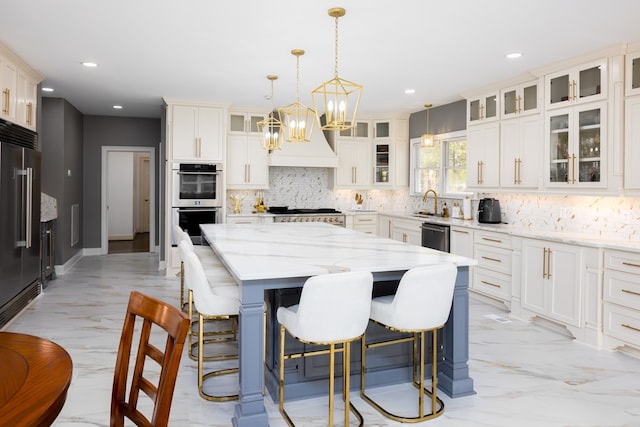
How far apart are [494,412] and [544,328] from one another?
1952mm

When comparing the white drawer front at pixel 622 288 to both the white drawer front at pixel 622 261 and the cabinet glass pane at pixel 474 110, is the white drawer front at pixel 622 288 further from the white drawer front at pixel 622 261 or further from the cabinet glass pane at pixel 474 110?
the cabinet glass pane at pixel 474 110

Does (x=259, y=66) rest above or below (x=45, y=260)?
above

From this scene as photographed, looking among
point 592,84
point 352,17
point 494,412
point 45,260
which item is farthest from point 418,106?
point 45,260

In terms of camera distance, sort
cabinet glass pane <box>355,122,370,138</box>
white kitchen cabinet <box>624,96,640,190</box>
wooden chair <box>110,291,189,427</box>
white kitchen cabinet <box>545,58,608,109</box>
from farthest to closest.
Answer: cabinet glass pane <box>355,122,370,138</box>
white kitchen cabinet <box>545,58,608,109</box>
white kitchen cabinet <box>624,96,640,190</box>
wooden chair <box>110,291,189,427</box>

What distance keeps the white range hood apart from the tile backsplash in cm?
53

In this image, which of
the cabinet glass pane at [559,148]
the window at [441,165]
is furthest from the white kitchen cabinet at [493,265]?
the window at [441,165]

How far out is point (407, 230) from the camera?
261 inches

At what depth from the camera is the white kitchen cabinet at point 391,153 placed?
7.55 meters

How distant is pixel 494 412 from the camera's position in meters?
2.67

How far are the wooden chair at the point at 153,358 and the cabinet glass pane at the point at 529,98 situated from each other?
4.48 meters

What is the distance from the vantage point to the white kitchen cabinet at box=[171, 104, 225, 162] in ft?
21.1

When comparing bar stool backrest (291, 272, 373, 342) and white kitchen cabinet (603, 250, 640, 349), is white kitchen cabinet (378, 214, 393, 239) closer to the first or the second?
white kitchen cabinet (603, 250, 640, 349)

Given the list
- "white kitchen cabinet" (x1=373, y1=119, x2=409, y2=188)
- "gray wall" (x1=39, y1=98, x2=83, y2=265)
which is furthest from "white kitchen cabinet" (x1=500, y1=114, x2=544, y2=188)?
"gray wall" (x1=39, y1=98, x2=83, y2=265)

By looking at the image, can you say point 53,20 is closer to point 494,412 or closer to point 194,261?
point 194,261
